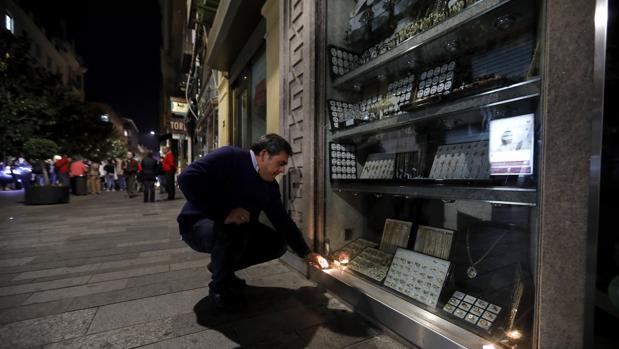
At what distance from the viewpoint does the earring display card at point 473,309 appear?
1.63m

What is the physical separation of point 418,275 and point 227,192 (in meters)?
1.57

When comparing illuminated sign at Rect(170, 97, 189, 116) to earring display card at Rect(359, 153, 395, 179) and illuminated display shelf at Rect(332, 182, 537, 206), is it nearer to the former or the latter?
earring display card at Rect(359, 153, 395, 179)

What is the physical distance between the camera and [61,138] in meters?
10.2

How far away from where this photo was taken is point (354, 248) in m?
2.95

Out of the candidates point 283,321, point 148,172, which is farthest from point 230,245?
point 148,172

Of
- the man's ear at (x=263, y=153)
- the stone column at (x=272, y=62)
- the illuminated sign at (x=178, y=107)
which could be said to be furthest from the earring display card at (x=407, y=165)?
the illuminated sign at (x=178, y=107)

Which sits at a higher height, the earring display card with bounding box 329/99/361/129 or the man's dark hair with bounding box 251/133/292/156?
the earring display card with bounding box 329/99/361/129

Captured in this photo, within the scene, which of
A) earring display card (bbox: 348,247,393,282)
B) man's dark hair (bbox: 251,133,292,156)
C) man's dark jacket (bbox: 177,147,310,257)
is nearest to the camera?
man's dark jacket (bbox: 177,147,310,257)

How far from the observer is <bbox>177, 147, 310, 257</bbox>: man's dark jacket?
2.09 meters

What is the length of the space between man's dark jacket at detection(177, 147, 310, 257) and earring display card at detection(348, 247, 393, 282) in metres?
0.62

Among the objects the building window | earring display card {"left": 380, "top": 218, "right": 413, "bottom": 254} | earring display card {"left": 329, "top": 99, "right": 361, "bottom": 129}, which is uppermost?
the building window

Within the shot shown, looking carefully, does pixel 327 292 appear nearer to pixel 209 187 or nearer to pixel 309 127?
pixel 209 187

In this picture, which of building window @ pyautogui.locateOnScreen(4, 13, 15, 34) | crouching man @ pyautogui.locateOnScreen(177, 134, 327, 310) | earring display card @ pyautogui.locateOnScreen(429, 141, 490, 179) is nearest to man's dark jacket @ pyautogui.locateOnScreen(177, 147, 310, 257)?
crouching man @ pyautogui.locateOnScreen(177, 134, 327, 310)

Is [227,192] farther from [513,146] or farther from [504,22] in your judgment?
[504,22]
